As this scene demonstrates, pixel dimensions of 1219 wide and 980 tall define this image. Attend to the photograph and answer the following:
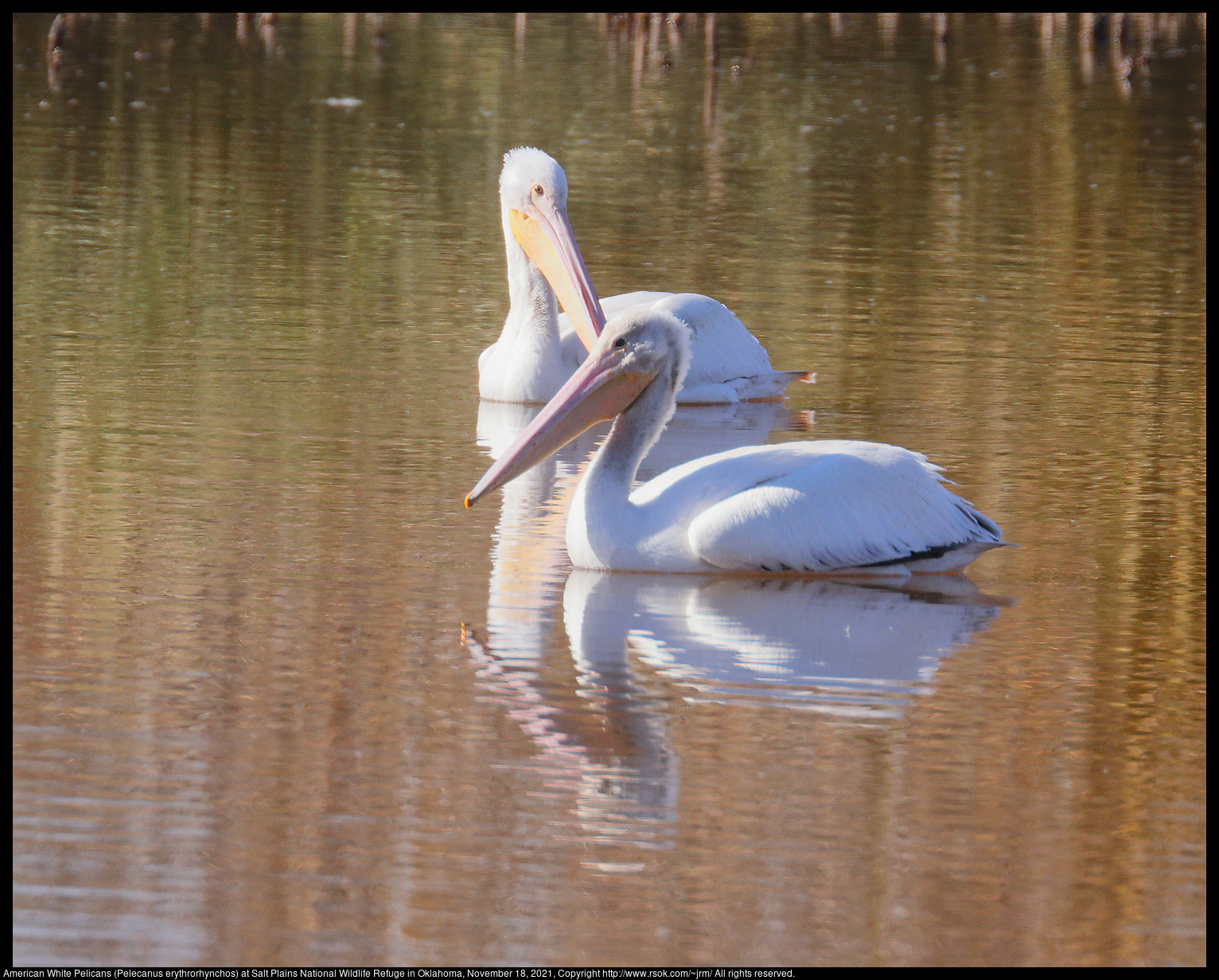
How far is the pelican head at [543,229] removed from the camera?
28.2 feet

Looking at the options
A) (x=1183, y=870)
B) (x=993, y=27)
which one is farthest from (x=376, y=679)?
(x=993, y=27)

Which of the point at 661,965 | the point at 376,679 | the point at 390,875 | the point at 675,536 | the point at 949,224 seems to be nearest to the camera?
the point at 661,965

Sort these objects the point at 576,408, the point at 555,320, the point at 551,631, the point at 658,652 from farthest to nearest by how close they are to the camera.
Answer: the point at 555,320
the point at 576,408
the point at 551,631
the point at 658,652

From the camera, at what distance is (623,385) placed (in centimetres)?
619

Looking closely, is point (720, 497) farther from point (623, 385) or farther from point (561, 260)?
point (561, 260)

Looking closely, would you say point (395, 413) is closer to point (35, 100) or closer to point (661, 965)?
point (661, 965)

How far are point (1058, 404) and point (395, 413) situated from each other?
112 inches

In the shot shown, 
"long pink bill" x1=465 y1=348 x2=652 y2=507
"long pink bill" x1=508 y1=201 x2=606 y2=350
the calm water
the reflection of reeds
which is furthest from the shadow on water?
the reflection of reeds

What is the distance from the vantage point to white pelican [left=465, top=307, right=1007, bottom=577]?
580 cm

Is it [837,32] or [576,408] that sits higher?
[837,32]

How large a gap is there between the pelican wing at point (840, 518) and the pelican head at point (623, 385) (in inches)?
16.8

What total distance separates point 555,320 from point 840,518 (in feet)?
10.6

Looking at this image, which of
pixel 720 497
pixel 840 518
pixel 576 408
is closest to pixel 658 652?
pixel 720 497

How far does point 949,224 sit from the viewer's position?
14.6 m
